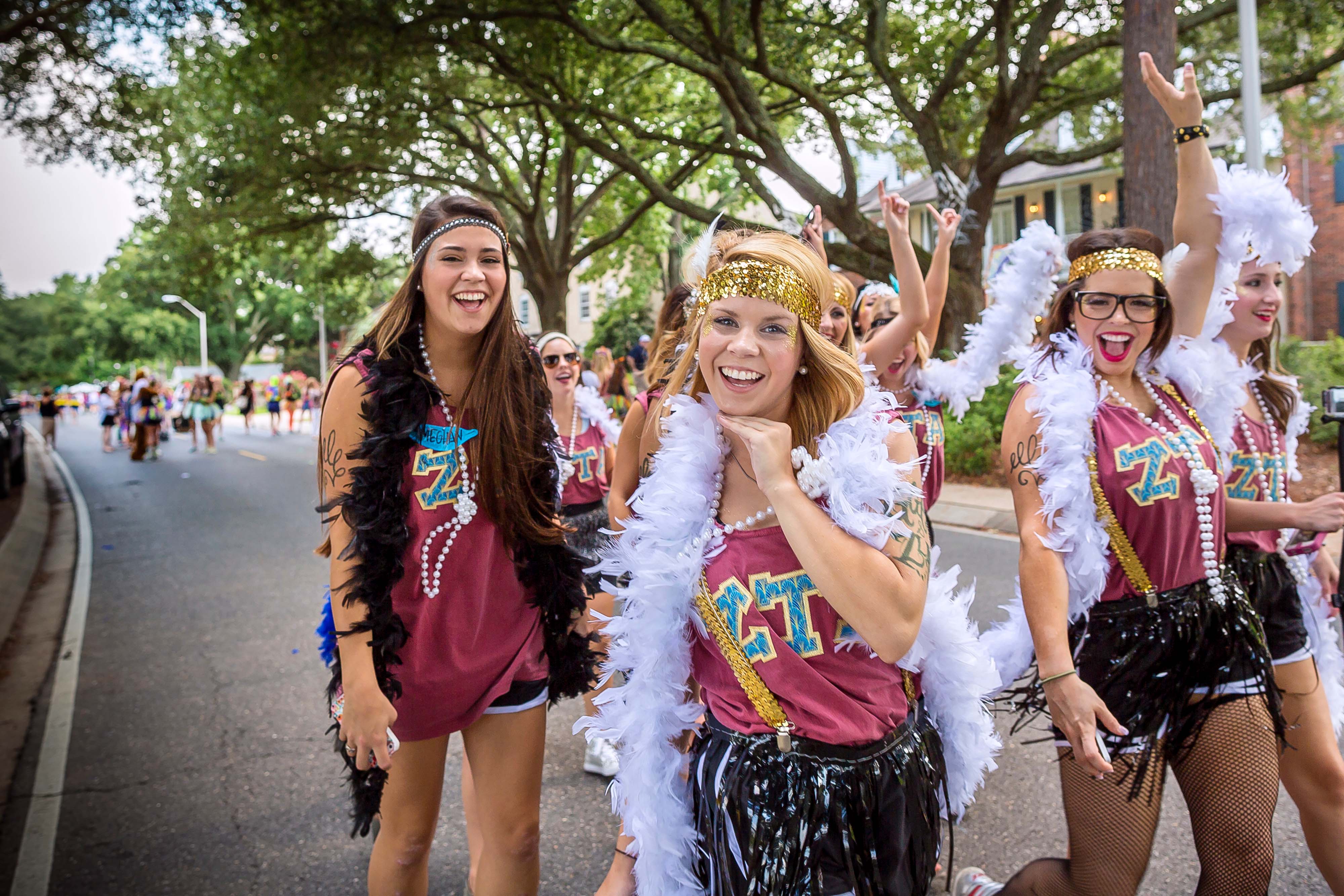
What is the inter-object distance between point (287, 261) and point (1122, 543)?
77.2 feet

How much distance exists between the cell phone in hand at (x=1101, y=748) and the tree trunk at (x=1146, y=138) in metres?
6.39

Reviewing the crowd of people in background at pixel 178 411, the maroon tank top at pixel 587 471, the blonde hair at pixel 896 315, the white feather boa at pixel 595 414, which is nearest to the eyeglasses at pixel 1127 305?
the blonde hair at pixel 896 315

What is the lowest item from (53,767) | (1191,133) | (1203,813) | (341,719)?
(53,767)

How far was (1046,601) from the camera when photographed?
2.25 metres

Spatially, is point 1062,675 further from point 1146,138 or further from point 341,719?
point 1146,138

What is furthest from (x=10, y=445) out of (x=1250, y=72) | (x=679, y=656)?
(x=1250, y=72)

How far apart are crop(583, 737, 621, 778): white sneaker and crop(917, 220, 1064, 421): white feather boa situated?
6.79ft

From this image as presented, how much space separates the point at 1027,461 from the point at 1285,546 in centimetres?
102

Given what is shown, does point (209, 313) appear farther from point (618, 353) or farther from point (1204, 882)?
point (1204, 882)

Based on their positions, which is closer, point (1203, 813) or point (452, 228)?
point (1203, 813)

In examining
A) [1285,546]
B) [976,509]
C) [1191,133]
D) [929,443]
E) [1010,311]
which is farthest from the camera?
[976,509]

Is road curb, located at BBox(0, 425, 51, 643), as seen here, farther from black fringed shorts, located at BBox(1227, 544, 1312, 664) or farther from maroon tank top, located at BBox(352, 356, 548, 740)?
black fringed shorts, located at BBox(1227, 544, 1312, 664)

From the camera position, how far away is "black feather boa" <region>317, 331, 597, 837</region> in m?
2.21

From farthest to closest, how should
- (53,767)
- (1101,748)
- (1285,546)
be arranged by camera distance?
1. (53,767)
2. (1285,546)
3. (1101,748)
